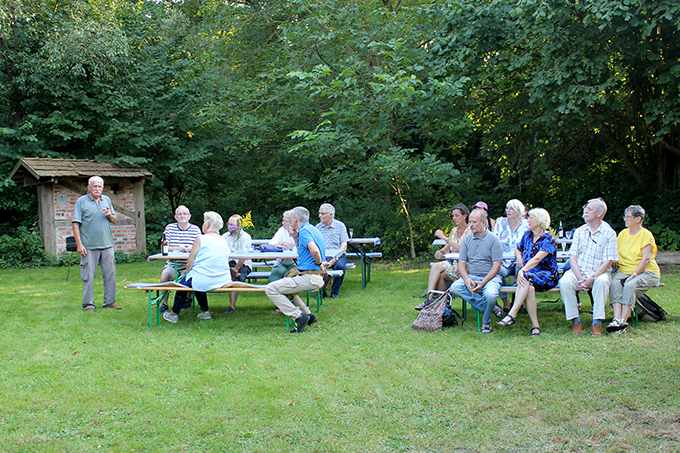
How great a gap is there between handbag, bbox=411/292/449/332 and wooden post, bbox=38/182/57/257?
10257mm

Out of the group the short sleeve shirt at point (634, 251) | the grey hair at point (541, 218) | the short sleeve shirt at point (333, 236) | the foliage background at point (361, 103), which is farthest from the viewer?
the foliage background at point (361, 103)

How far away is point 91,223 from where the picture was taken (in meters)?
6.95

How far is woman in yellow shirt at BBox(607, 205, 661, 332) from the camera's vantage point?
5352mm

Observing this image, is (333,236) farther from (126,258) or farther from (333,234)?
(126,258)

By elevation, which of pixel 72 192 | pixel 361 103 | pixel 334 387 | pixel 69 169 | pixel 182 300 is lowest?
pixel 334 387

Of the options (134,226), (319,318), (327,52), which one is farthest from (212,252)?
(134,226)

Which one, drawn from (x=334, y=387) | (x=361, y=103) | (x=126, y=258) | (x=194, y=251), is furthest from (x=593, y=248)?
(x=126, y=258)

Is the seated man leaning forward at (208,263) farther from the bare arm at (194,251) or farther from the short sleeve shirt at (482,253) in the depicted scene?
the short sleeve shirt at (482,253)

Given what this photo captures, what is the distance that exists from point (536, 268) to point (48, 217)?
1138 centimetres

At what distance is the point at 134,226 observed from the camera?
549 inches

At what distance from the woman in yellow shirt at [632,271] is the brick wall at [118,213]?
11546mm

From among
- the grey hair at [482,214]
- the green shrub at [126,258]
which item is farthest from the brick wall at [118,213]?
the grey hair at [482,214]

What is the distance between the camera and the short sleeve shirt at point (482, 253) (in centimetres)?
578

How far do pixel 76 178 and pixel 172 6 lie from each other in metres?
8.72
